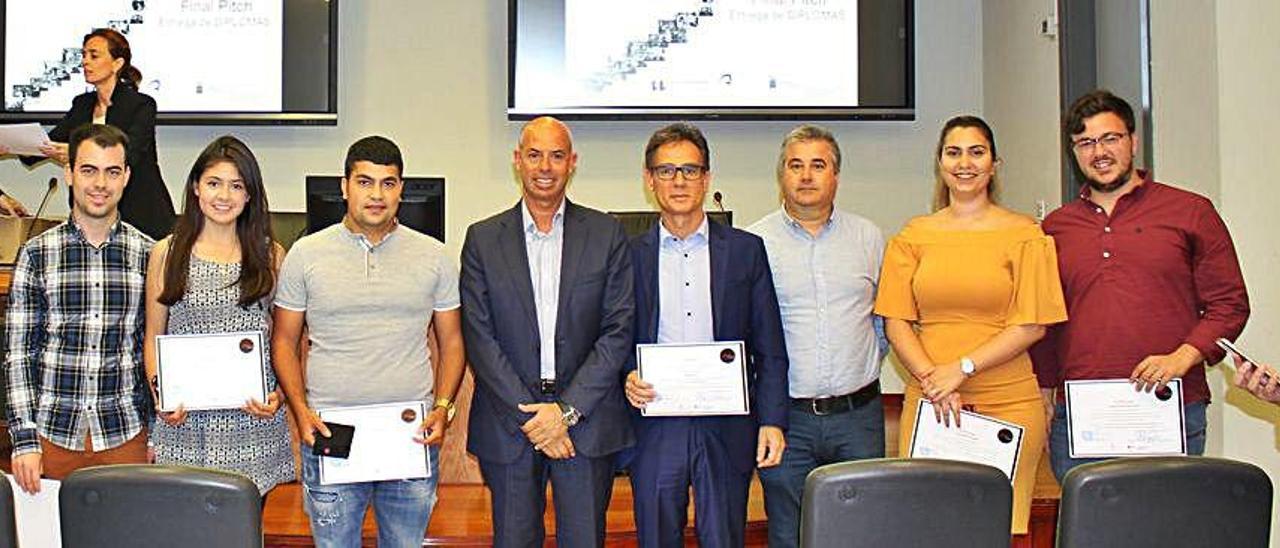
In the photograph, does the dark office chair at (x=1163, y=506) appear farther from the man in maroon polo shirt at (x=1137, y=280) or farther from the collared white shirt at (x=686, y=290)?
the collared white shirt at (x=686, y=290)

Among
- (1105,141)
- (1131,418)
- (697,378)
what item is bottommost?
(1131,418)

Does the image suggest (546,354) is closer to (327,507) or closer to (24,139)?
(327,507)

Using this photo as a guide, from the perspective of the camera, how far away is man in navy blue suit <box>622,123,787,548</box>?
305 cm

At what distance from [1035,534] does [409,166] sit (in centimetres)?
408

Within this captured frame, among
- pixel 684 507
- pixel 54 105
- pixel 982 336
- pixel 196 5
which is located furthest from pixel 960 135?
pixel 54 105

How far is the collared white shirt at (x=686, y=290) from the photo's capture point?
10.3 feet

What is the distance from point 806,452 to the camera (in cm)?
321

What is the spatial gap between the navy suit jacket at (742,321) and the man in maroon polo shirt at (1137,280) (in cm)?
78

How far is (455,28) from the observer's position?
6562 millimetres

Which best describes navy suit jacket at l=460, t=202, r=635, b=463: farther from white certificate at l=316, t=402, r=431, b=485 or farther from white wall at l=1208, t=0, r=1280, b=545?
white wall at l=1208, t=0, r=1280, b=545

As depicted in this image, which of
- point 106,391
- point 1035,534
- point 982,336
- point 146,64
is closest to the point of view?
point 106,391

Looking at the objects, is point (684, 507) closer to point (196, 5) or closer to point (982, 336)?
point (982, 336)

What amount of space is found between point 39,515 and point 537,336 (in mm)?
1337

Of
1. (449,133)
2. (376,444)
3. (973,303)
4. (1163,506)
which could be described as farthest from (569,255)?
(449,133)
